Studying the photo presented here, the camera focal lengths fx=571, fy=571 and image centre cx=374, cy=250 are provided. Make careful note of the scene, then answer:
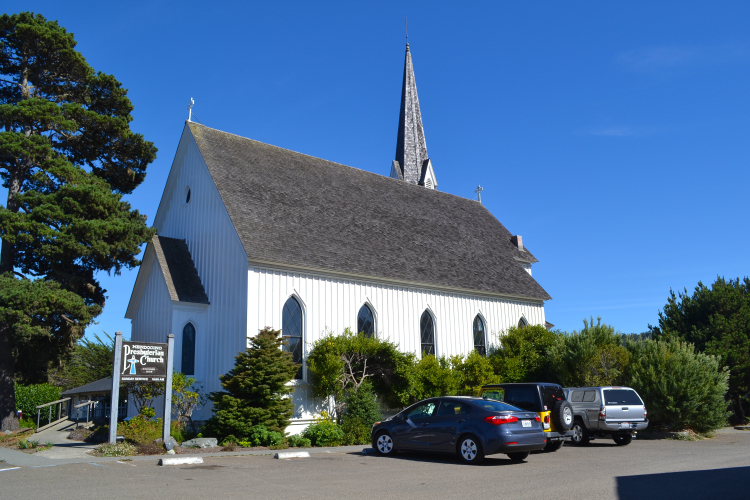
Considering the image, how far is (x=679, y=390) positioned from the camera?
821 inches

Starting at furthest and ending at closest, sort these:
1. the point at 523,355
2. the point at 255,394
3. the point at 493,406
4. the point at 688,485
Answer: the point at 523,355 → the point at 255,394 → the point at 493,406 → the point at 688,485

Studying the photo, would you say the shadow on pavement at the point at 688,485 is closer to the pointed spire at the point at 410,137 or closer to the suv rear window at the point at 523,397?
the suv rear window at the point at 523,397

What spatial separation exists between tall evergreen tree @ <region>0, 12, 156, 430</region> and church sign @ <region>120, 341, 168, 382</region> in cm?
636

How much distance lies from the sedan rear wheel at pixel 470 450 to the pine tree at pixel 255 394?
6391mm

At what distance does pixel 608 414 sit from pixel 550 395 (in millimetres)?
2605

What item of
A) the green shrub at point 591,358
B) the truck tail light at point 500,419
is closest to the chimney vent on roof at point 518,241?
the green shrub at point 591,358

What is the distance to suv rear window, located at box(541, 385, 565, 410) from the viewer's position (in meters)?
15.5

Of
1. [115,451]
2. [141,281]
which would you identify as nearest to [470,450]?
[115,451]

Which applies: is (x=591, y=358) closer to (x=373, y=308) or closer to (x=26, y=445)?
(x=373, y=308)

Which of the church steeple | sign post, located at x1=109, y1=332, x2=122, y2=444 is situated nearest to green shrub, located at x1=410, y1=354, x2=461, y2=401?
sign post, located at x1=109, y1=332, x2=122, y2=444

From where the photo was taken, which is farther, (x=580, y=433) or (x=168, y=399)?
(x=580, y=433)

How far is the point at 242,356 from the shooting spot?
17516 mm

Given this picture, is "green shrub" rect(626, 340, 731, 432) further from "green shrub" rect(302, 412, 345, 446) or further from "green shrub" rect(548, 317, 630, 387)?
"green shrub" rect(302, 412, 345, 446)

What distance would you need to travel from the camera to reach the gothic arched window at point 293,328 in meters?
20.1
